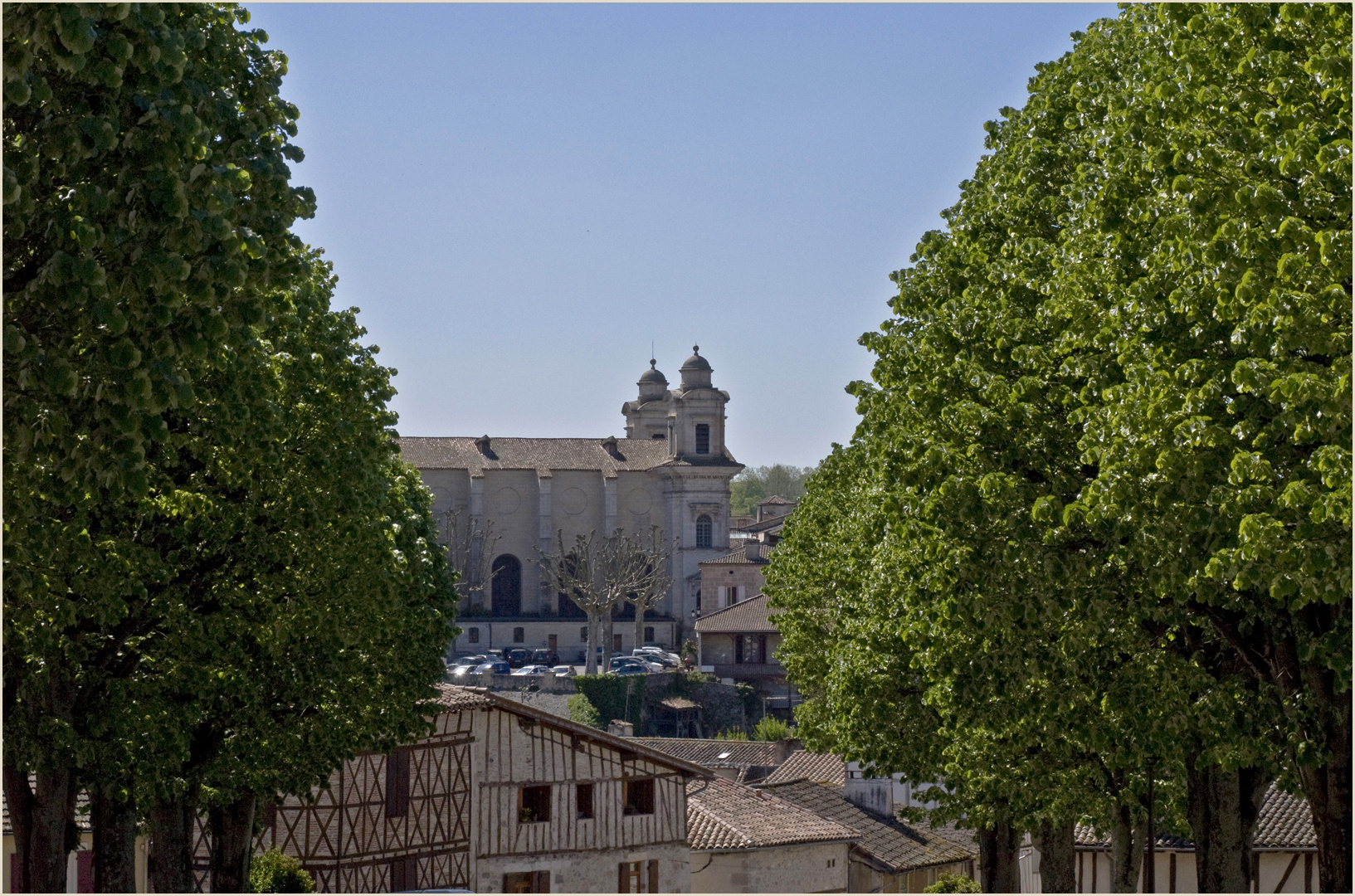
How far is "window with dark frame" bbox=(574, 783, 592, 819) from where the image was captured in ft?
102

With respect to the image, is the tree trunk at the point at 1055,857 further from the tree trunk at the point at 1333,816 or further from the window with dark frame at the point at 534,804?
the window with dark frame at the point at 534,804

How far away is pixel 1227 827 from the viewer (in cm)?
1488

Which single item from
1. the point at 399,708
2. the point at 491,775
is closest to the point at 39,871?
the point at 399,708

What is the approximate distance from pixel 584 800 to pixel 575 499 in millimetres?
59094

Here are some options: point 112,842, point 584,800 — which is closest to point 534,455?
point 584,800

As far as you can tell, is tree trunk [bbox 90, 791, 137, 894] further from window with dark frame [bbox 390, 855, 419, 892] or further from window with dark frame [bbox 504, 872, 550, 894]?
window with dark frame [bbox 504, 872, 550, 894]

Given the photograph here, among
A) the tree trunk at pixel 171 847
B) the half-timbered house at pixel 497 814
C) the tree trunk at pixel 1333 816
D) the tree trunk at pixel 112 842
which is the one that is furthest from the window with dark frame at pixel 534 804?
the tree trunk at pixel 1333 816

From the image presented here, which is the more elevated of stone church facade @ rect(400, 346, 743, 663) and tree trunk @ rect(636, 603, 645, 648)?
stone church facade @ rect(400, 346, 743, 663)

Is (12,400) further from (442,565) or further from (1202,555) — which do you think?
(442,565)

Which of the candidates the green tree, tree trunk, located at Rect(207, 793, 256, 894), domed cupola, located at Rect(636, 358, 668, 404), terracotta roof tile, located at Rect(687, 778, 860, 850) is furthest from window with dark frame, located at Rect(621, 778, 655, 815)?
domed cupola, located at Rect(636, 358, 668, 404)

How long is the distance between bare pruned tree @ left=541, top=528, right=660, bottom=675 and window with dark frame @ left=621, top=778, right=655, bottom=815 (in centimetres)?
3705

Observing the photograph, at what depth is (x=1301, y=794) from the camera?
1323 cm

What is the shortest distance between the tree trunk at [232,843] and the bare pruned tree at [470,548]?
61.1 meters

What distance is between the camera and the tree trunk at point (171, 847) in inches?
734
